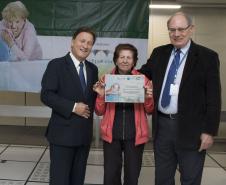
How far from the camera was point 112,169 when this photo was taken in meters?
2.52

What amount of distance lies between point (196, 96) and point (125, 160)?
2.27 ft

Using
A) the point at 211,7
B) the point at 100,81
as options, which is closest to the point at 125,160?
the point at 100,81

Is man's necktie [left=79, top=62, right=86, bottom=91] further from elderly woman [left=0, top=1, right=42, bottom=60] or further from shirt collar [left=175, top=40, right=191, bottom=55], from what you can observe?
elderly woman [left=0, top=1, right=42, bottom=60]

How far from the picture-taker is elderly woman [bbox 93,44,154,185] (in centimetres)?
241

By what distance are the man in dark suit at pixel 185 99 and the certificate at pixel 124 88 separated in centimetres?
13

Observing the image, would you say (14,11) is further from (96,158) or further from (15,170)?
(96,158)

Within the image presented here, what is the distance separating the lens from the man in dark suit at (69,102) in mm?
2248

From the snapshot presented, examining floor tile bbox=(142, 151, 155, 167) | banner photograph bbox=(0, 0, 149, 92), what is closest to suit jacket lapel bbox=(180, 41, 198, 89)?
banner photograph bbox=(0, 0, 149, 92)

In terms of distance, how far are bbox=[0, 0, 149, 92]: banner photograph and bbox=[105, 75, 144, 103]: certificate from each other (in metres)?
1.83

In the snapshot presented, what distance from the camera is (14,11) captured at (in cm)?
418

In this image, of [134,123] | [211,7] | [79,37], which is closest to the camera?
[79,37]

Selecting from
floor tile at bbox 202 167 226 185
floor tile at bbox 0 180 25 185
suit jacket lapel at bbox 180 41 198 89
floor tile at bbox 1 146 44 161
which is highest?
suit jacket lapel at bbox 180 41 198 89

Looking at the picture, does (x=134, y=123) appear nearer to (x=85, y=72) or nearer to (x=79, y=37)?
(x=85, y=72)

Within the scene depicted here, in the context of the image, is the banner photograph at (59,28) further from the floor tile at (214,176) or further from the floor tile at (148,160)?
the floor tile at (214,176)
